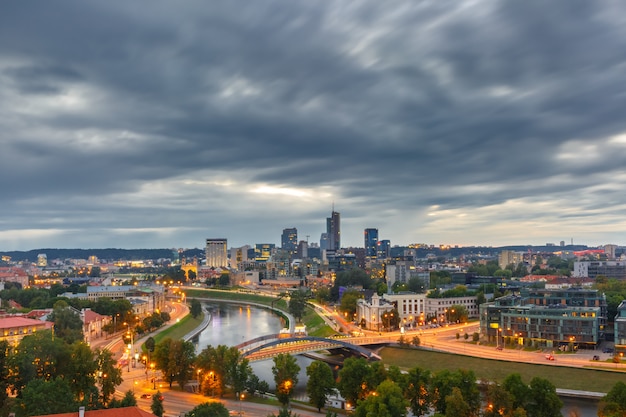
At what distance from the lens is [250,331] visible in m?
84.5

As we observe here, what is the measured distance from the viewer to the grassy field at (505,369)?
43.7m

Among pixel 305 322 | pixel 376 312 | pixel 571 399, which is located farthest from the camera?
pixel 305 322

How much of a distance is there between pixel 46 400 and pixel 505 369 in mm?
35589

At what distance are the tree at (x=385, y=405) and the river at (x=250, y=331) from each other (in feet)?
44.1

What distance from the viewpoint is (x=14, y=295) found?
9419 centimetres

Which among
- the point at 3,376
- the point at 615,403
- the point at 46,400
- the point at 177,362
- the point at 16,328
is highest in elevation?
the point at 16,328

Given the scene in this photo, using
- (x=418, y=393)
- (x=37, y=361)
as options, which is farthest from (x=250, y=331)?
(x=418, y=393)

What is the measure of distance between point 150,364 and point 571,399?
35.3 m

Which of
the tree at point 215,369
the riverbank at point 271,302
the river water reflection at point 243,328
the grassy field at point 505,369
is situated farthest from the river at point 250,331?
the tree at point 215,369

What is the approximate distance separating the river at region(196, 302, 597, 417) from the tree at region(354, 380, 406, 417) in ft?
44.1

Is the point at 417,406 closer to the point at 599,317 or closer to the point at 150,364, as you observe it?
the point at 150,364

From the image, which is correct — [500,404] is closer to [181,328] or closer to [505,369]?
[505,369]

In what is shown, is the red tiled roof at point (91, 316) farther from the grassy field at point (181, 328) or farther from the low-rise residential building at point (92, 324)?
the grassy field at point (181, 328)

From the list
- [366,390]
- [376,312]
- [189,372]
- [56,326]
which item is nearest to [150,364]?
[189,372]
